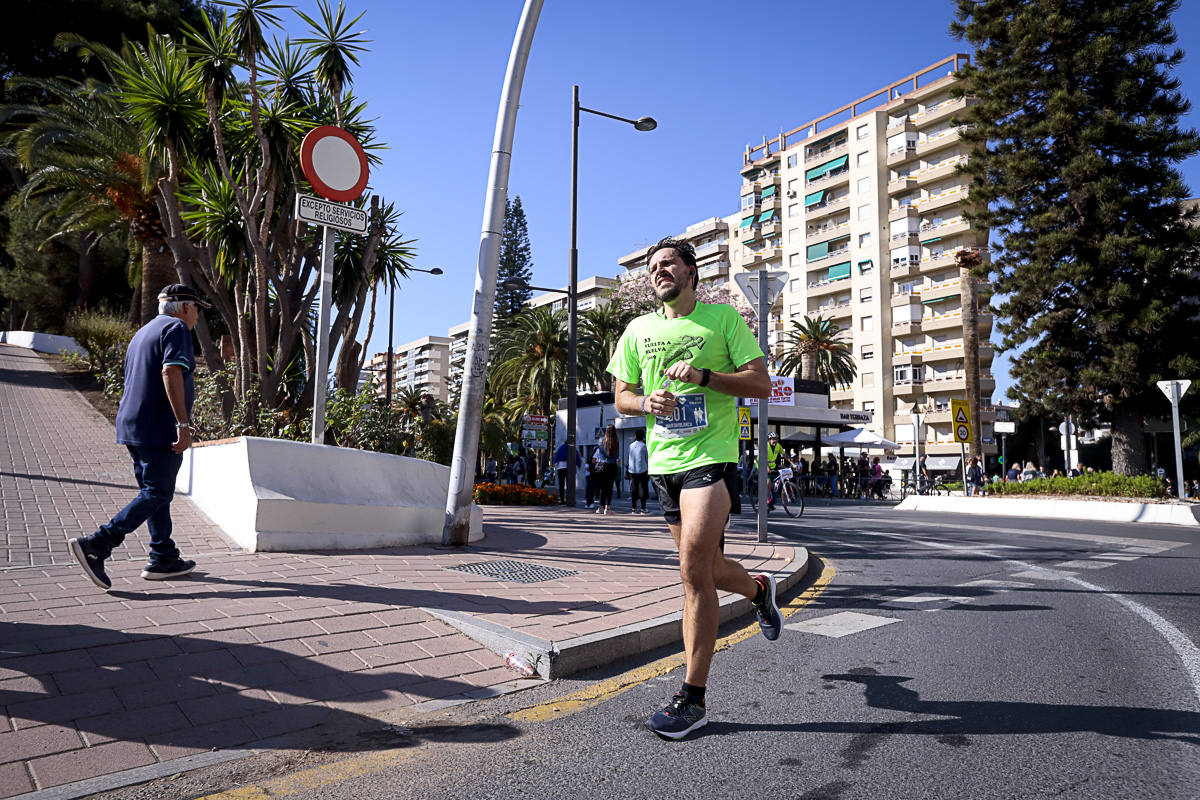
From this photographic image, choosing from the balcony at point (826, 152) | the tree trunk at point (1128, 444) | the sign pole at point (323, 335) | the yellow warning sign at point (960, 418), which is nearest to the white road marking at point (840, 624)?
the sign pole at point (323, 335)

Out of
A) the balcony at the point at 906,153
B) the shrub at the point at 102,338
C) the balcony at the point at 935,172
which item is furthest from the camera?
the balcony at the point at 906,153

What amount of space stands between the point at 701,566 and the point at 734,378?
0.78 m

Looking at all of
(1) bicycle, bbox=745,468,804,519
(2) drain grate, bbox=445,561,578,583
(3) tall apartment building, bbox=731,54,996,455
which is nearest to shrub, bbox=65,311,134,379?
(1) bicycle, bbox=745,468,804,519

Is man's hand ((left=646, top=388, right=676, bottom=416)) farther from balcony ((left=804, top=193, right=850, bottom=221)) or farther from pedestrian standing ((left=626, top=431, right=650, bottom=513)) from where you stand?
balcony ((left=804, top=193, right=850, bottom=221))

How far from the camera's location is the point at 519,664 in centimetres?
389

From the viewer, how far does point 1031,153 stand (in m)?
24.5

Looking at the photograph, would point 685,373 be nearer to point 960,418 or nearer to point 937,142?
point 960,418

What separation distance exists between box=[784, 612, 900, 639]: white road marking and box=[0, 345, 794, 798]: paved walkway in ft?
2.77

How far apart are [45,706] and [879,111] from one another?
6668cm

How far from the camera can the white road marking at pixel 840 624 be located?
16.2 ft

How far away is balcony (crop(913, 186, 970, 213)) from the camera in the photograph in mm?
55484

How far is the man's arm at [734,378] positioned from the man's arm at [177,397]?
3154 mm

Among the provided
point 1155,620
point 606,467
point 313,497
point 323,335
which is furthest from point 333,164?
point 606,467

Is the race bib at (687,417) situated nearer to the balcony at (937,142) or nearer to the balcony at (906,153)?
the balcony at (937,142)
